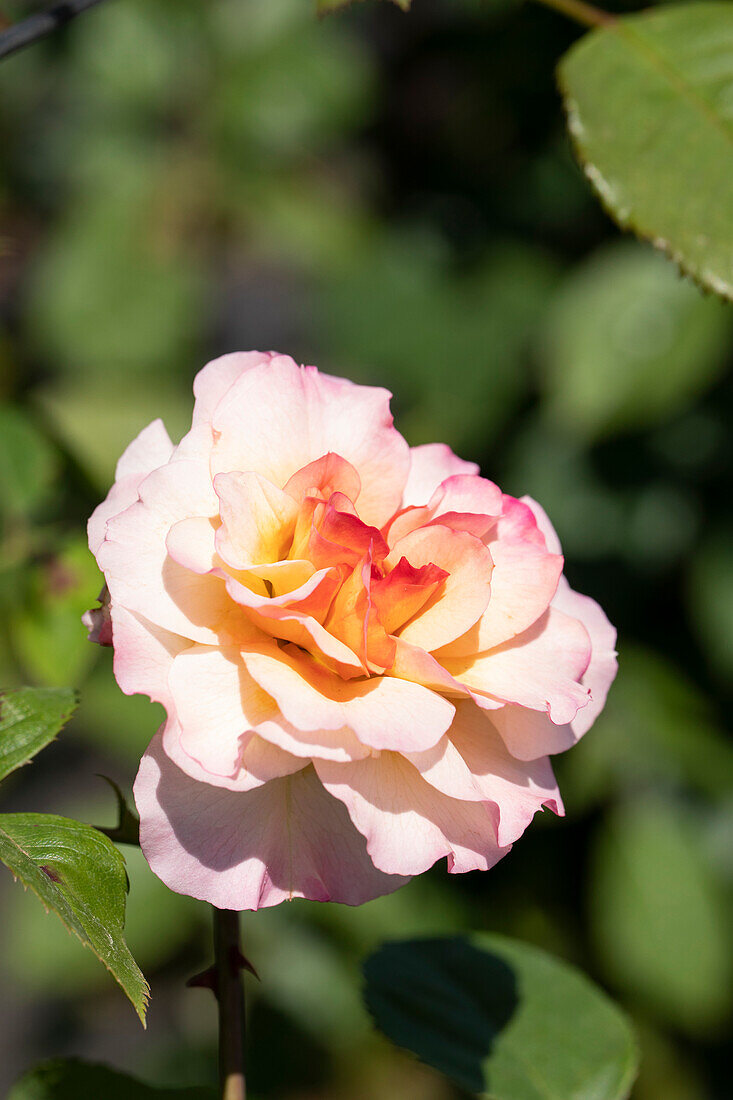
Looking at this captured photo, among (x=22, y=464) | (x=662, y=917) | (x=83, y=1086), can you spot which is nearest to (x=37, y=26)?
(x=22, y=464)

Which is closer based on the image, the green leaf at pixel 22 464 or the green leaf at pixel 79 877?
the green leaf at pixel 79 877

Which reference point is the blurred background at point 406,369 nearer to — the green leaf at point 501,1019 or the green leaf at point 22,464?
the green leaf at point 22,464

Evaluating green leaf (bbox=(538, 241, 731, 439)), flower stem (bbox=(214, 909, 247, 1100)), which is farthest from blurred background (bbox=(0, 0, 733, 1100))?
flower stem (bbox=(214, 909, 247, 1100))

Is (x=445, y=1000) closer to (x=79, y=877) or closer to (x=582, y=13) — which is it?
(x=79, y=877)

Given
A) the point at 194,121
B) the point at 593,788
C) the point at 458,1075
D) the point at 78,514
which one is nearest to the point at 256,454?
the point at 458,1075

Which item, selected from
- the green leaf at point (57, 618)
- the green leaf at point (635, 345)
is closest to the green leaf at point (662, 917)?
the green leaf at point (635, 345)

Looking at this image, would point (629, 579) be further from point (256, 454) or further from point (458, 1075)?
point (256, 454)
